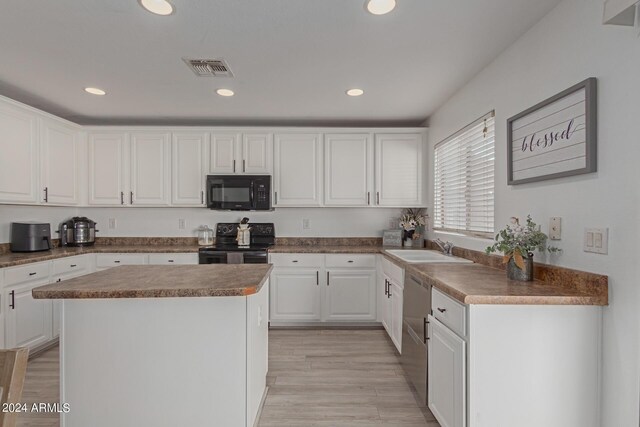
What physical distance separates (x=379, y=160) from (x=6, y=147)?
3.54 meters

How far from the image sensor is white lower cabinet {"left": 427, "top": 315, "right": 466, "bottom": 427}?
1.59m

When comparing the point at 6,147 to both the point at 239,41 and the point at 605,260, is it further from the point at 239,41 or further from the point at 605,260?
the point at 605,260

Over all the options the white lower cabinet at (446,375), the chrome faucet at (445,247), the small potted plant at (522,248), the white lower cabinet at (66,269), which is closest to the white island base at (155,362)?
the white lower cabinet at (446,375)

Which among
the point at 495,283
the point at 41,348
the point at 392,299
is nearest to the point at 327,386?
the point at 392,299

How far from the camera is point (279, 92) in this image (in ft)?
10.1

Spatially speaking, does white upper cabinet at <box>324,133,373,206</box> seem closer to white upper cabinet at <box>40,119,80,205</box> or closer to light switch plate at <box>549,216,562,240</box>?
light switch plate at <box>549,216,562,240</box>

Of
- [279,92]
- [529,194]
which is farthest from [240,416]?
[279,92]

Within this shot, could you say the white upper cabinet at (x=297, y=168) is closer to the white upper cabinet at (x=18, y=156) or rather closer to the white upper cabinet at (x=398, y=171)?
the white upper cabinet at (x=398, y=171)

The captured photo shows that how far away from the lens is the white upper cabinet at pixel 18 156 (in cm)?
290

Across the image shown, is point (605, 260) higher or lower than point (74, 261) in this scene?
higher

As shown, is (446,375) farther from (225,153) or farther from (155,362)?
(225,153)

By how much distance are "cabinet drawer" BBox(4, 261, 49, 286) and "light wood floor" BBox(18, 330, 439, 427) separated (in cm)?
71

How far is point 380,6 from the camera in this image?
1.76 metres

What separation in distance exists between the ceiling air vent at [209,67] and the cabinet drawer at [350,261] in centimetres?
208
